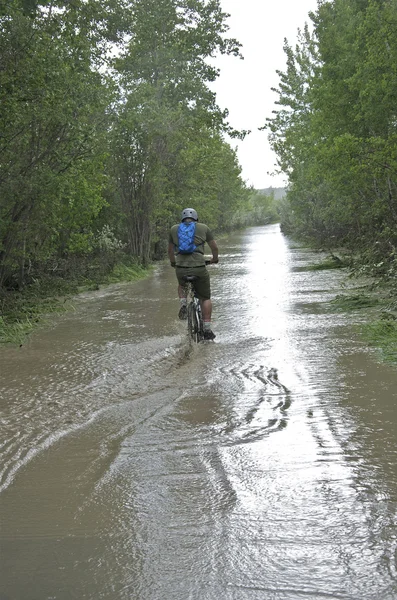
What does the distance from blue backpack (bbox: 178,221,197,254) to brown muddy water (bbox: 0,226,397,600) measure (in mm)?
1430

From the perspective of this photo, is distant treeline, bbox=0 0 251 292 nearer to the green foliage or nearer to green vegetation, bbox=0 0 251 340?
green vegetation, bbox=0 0 251 340

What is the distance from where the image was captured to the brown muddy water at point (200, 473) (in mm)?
3021

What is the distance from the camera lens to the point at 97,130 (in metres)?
18.7

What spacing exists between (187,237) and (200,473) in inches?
219

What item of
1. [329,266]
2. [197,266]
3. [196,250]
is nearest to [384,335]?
[197,266]

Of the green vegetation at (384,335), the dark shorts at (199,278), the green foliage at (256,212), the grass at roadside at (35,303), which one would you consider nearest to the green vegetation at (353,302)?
the green vegetation at (384,335)

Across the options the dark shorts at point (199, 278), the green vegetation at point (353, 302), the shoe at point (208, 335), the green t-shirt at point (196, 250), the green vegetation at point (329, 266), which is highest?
the green t-shirt at point (196, 250)

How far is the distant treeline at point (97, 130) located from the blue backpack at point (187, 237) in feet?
12.2

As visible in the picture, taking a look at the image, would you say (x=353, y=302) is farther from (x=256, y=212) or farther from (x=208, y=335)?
(x=256, y=212)

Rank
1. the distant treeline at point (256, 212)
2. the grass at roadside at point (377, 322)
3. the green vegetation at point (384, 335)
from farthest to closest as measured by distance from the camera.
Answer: the distant treeline at point (256, 212)
the grass at roadside at point (377, 322)
the green vegetation at point (384, 335)

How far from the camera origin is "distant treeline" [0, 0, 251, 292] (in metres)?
11.9

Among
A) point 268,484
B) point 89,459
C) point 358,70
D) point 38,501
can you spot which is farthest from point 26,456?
point 358,70

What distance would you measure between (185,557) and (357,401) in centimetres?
314

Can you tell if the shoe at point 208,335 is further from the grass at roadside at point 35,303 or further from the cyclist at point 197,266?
the grass at roadside at point 35,303
